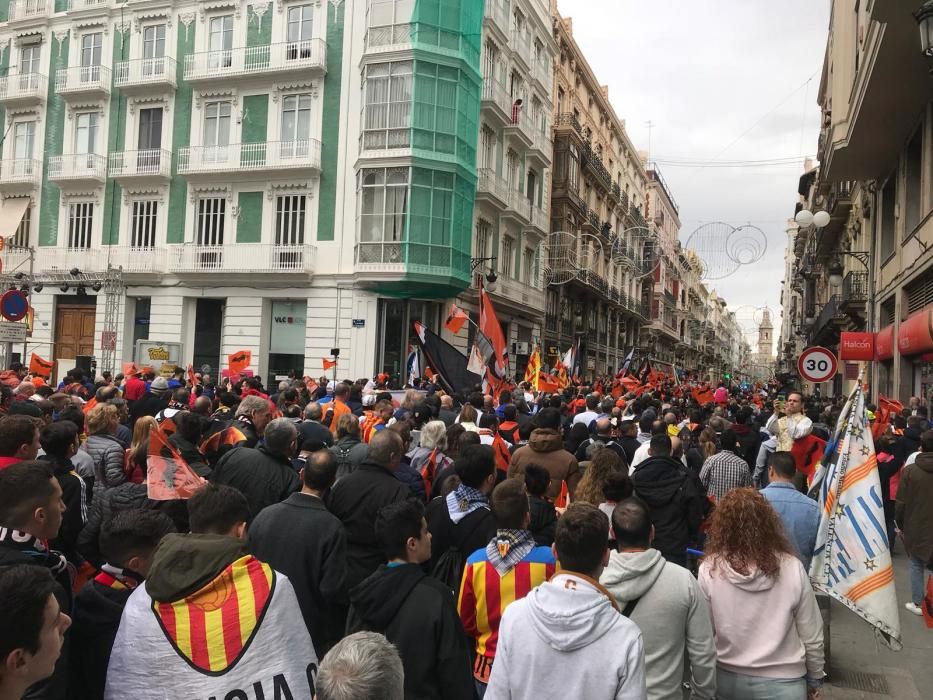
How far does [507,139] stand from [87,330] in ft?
59.9

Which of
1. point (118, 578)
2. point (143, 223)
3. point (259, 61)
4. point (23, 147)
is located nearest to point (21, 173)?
point (23, 147)

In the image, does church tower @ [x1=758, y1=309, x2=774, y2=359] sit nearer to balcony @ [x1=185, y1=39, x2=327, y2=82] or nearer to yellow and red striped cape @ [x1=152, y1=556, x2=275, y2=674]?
balcony @ [x1=185, y1=39, x2=327, y2=82]

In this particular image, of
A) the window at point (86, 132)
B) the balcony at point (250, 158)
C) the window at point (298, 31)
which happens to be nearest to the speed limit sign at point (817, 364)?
the balcony at point (250, 158)

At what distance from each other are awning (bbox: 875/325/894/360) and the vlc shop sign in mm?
415

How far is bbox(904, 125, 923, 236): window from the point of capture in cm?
1616

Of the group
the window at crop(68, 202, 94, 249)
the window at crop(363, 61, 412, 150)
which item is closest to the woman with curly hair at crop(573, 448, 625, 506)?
the window at crop(363, 61, 412, 150)

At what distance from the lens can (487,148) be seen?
2952 cm

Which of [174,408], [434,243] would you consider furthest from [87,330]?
[174,408]

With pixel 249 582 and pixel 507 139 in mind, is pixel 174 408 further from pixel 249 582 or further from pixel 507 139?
pixel 507 139

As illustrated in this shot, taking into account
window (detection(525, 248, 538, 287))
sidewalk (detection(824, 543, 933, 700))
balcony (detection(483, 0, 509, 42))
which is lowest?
sidewalk (detection(824, 543, 933, 700))

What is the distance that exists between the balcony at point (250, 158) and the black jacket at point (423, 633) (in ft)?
78.4

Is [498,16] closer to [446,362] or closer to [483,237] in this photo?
[483,237]

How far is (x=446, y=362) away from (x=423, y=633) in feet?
33.3

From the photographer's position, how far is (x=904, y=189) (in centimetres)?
1653
